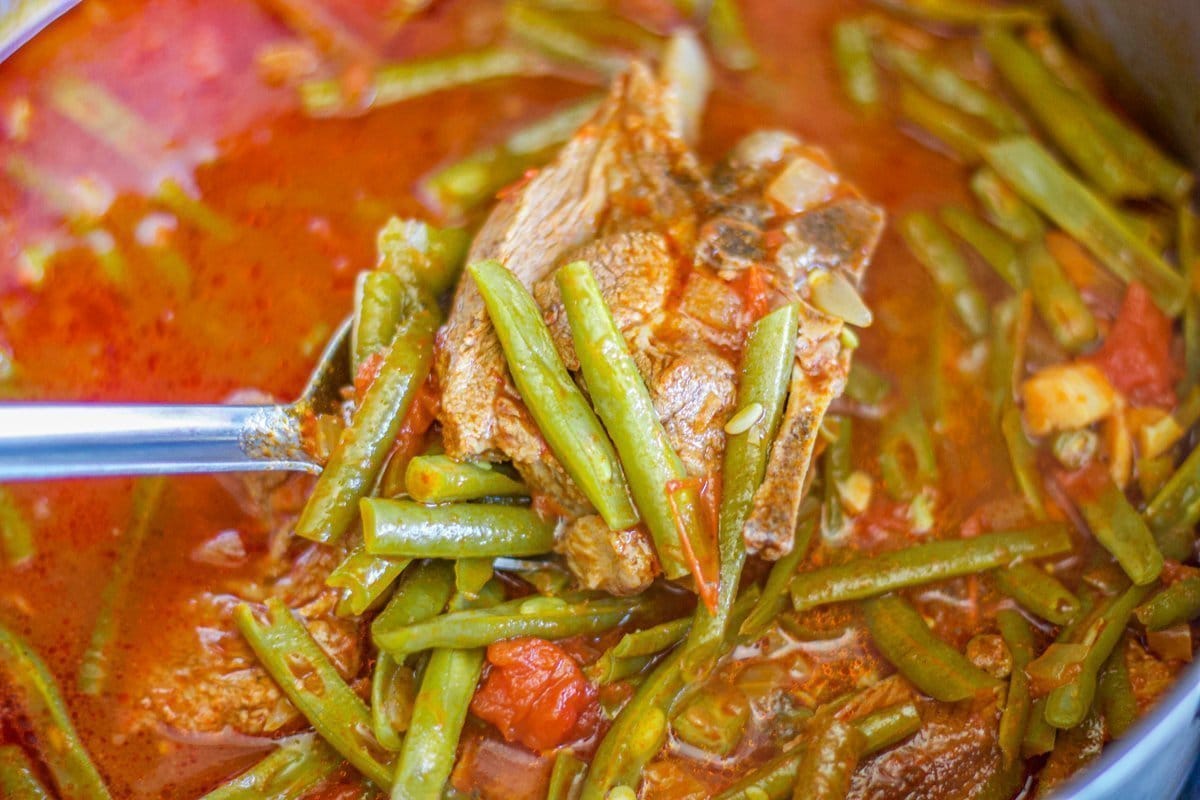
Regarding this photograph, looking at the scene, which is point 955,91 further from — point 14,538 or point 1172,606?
point 14,538

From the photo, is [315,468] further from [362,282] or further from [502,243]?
[502,243]

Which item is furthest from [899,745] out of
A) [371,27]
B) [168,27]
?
[168,27]

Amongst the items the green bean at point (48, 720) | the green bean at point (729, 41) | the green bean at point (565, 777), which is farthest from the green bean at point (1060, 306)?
the green bean at point (48, 720)

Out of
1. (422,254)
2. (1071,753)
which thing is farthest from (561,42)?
(1071,753)

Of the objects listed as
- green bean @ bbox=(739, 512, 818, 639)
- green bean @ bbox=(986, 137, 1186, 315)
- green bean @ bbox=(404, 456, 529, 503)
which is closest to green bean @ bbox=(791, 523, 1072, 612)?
green bean @ bbox=(739, 512, 818, 639)

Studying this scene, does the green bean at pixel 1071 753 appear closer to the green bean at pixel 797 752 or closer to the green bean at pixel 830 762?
the green bean at pixel 797 752
